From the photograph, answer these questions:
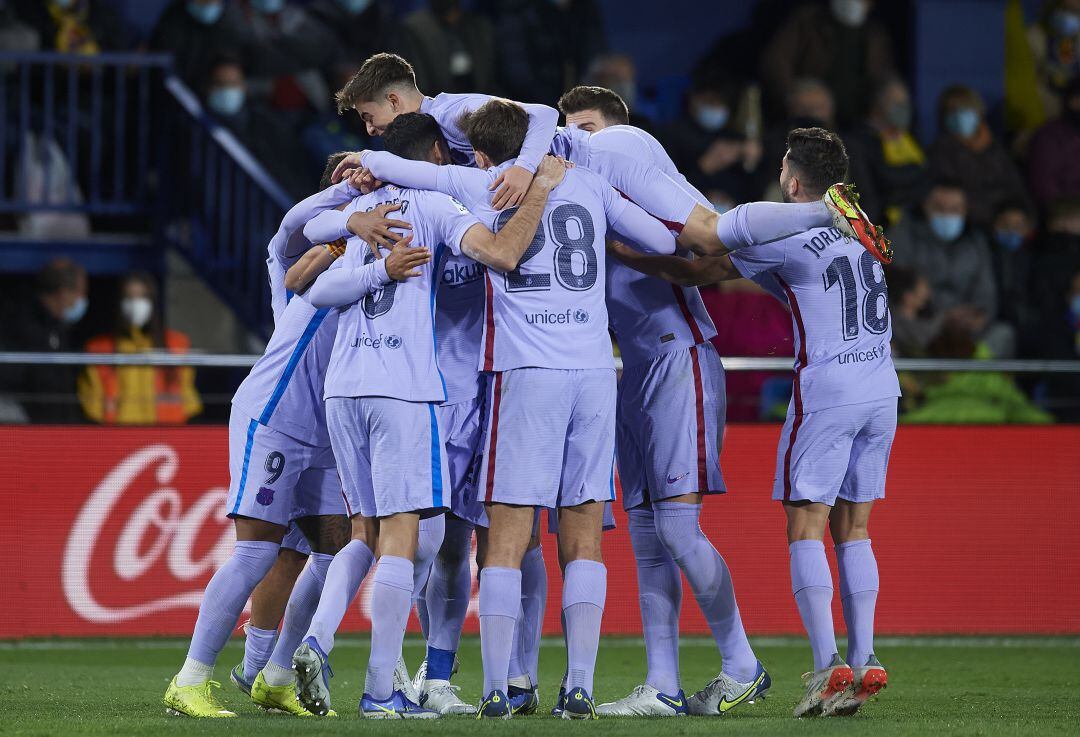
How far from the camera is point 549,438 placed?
6555 millimetres

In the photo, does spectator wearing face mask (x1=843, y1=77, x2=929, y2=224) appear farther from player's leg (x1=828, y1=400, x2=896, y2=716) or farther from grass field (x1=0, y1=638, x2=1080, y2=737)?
player's leg (x1=828, y1=400, x2=896, y2=716)

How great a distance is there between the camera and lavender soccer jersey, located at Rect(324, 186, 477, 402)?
6480 mm

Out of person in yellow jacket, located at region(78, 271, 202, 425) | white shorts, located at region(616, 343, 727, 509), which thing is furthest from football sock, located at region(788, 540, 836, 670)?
person in yellow jacket, located at region(78, 271, 202, 425)

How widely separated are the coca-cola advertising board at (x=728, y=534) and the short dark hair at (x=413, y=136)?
4.03 metres

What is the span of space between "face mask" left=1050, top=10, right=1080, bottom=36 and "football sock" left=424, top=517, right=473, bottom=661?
10.6 meters

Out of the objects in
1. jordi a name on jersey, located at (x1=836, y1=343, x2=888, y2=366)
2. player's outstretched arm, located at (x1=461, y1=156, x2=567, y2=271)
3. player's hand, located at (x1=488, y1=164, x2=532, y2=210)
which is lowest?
jordi a name on jersey, located at (x1=836, y1=343, x2=888, y2=366)

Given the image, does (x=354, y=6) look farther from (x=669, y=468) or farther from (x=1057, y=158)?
(x=669, y=468)

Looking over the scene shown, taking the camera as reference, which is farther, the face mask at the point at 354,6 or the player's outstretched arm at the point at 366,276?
the face mask at the point at 354,6

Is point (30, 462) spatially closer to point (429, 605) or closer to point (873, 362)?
point (429, 605)

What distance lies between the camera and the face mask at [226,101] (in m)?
13.1

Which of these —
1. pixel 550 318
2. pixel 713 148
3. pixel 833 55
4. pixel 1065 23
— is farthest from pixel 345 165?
pixel 1065 23

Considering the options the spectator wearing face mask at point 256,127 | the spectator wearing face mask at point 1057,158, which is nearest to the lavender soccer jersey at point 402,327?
the spectator wearing face mask at point 256,127

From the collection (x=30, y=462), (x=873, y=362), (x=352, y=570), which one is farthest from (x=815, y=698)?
(x=30, y=462)

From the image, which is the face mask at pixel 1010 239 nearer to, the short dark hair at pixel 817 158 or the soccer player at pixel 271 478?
the short dark hair at pixel 817 158
